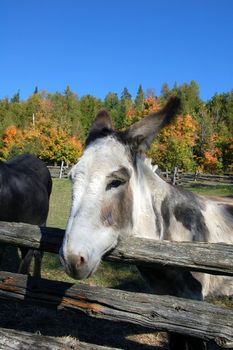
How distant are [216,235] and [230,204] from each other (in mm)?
487

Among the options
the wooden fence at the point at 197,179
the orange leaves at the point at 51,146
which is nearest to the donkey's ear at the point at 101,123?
the wooden fence at the point at 197,179

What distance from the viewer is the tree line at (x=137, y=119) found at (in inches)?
1368

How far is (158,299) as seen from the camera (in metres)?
2.49

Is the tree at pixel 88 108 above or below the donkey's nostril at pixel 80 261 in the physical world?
above

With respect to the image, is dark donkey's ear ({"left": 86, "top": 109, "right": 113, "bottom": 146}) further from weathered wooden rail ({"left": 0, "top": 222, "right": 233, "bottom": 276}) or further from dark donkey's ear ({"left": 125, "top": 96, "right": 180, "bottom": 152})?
weathered wooden rail ({"left": 0, "top": 222, "right": 233, "bottom": 276})

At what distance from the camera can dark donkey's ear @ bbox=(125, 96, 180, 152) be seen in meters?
2.44

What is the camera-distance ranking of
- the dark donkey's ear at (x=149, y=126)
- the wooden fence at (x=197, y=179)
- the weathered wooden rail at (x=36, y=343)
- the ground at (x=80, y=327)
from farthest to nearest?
1. the wooden fence at (x=197, y=179)
2. the ground at (x=80, y=327)
3. the dark donkey's ear at (x=149, y=126)
4. the weathered wooden rail at (x=36, y=343)

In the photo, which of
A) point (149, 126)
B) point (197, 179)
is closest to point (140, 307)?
point (149, 126)

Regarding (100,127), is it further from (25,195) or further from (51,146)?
(51,146)

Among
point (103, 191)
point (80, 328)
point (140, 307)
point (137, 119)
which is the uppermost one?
point (137, 119)

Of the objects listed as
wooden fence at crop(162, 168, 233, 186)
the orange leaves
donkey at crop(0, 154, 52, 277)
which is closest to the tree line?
the orange leaves

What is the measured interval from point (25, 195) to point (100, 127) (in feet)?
12.2

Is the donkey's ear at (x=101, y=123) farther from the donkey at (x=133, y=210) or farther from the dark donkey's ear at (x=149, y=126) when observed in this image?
the dark donkey's ear at (x=149, y=126)

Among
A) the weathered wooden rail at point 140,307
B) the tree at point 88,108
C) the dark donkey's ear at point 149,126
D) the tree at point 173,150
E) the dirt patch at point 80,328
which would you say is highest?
the tree at point 88,108
